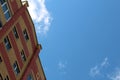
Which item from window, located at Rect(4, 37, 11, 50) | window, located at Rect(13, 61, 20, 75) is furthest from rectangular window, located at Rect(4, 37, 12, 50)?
window, located at Rect(13, 61, 20, 75)

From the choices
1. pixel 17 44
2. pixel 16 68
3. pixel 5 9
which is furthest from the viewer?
pixel 17 44

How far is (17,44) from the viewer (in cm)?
3978

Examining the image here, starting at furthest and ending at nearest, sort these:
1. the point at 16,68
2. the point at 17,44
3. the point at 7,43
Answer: the point at 17,44 → the point at 16,68 → the point at 7,43

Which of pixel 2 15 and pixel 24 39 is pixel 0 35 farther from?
pixel 24 39

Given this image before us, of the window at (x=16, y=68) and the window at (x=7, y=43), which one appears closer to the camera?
the window at (x=7, y=43)

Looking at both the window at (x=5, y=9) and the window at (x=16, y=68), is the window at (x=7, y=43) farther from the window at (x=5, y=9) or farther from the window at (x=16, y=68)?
the window at (x=5, y=9)

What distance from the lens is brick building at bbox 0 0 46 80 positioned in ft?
120

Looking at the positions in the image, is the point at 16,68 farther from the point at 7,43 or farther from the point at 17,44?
the point at 7,43

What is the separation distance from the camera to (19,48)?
40188 millimetres

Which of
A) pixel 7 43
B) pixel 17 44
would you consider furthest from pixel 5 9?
pixel 17 44

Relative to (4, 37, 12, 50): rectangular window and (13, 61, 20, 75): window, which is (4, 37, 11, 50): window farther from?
(13, 61, 20, 75): window

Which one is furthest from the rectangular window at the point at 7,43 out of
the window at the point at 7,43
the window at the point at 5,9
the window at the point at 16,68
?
the window at the point at 5,9

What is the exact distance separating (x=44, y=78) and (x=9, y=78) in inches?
519

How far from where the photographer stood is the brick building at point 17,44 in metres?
36.6
